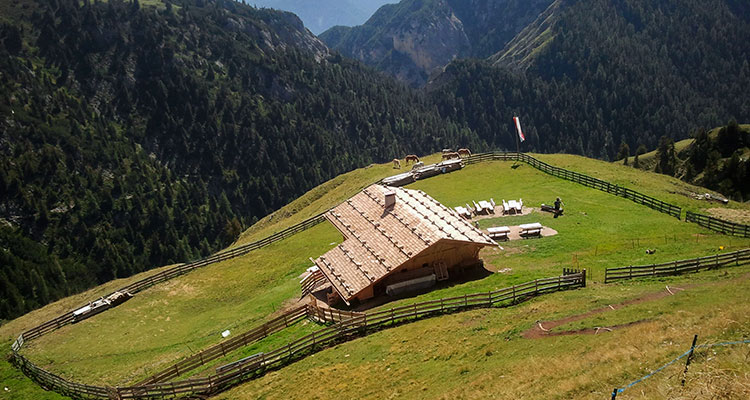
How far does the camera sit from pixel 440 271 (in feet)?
124

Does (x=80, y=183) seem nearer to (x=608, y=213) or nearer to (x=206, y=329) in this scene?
(x=206, y=329)

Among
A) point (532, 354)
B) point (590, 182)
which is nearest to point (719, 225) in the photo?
point (590, 182)

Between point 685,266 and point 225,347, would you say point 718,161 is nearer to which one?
point 685,266

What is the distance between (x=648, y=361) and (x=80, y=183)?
606 ft

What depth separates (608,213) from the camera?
166 feet

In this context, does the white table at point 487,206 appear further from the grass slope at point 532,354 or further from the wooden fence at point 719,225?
the grass slope at point 532,354

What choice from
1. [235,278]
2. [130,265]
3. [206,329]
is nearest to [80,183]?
[130,265]

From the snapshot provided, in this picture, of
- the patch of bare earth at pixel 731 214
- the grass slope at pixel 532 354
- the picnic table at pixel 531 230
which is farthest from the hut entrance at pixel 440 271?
the patch of bare earth at pixel 731 214

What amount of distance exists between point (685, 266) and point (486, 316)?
14637 mm

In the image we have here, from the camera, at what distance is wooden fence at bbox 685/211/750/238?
4142 cm

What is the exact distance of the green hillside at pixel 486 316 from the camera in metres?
21.6

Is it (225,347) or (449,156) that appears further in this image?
(449,156)

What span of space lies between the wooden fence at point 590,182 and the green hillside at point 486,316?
1309mm

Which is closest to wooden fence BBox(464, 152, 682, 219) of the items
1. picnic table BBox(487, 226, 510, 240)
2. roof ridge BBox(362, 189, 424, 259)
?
picnic table BBox(487, 226, 510, 240)
